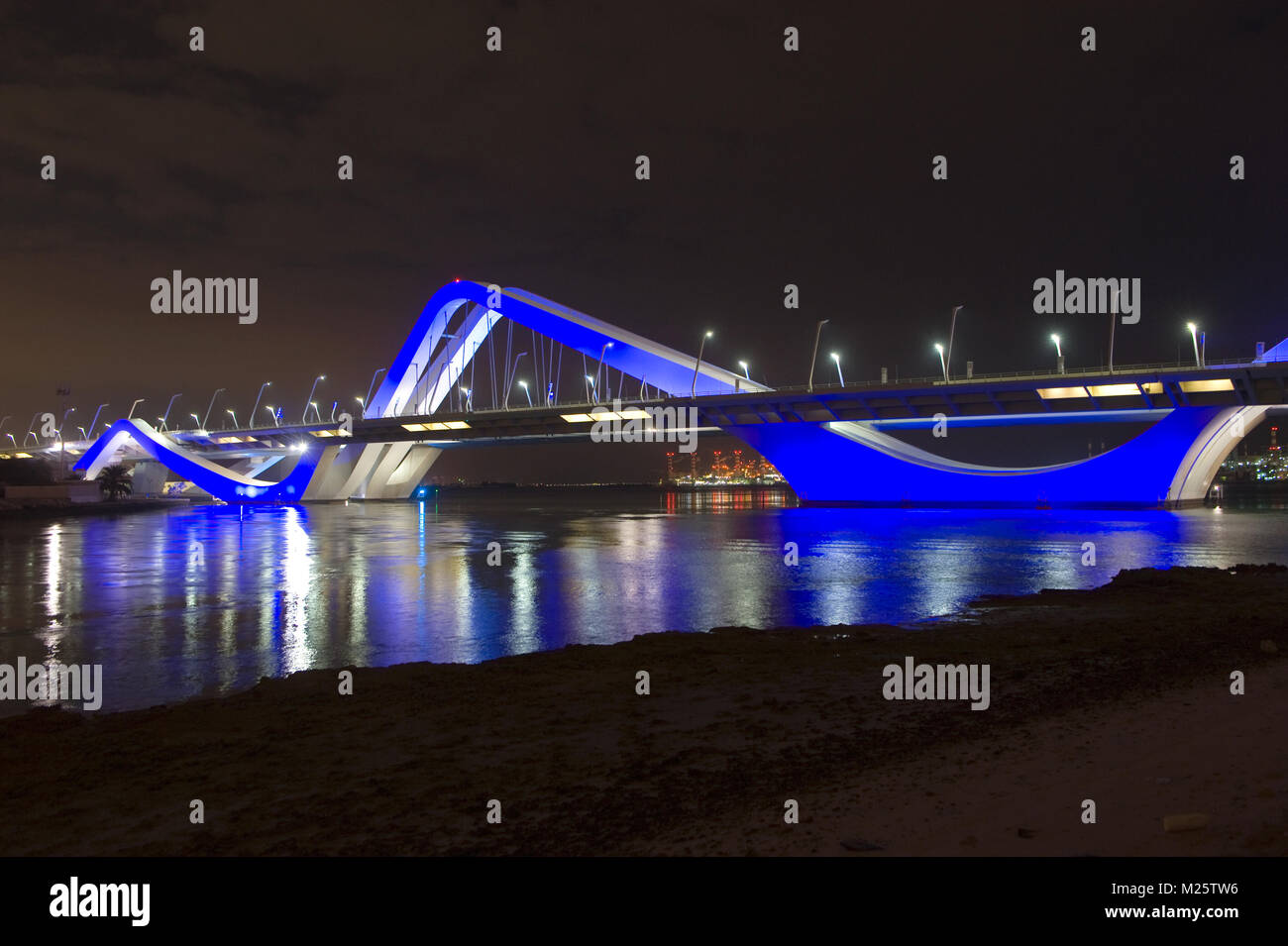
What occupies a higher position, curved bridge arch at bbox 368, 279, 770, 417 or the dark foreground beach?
curved bridge arch at bbox 368, 279, 770, 417

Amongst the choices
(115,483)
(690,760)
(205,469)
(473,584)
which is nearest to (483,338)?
(205,469)

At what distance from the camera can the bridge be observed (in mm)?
43062

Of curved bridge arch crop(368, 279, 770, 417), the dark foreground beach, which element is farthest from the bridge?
the dark foreground beach

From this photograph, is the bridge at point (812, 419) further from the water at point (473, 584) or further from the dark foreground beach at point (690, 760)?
the dark foreground beach at point (690, 760)

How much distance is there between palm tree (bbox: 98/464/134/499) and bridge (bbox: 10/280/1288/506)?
4.83 m

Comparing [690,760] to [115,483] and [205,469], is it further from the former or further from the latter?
[115,483]

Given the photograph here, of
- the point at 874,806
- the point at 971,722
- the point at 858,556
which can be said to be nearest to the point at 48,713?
the point at 874,806

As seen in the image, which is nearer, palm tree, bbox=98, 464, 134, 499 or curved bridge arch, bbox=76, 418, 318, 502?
curved bridge arch, bbox=76, 418, 318, 502

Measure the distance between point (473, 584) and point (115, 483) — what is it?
78.4 metres

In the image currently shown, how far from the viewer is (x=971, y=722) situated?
6266 millimetres

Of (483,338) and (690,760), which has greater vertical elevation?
(483,338)

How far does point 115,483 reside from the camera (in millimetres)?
82312

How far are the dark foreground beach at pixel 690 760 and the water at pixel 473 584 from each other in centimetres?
217

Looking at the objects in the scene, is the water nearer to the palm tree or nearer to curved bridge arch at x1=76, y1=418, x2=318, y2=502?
curved bridge arch at x1=76, y1=418, x2=318, y2=502
